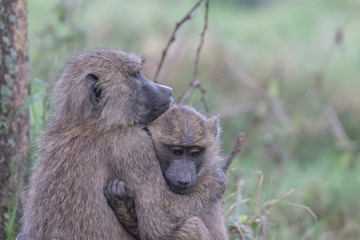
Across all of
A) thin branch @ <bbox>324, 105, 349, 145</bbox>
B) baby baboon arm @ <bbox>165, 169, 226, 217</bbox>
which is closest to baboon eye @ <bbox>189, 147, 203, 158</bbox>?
baby baboon arm @ <bbox>165, 169, 226, 217</bbox>

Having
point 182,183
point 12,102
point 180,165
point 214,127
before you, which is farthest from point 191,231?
point 12,102

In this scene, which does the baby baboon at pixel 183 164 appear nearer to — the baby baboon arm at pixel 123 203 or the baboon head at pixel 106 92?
the baby baboon arm at pixel 123 203

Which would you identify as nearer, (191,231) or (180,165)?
(191,231)

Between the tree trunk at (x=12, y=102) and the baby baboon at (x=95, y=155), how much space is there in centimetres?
66

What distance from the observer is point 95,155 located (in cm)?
377

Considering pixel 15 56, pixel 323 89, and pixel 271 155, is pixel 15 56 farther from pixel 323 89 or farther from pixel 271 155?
pixel 323 89

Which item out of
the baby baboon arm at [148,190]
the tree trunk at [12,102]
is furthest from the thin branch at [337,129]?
the baby baboon arm at [148,190]

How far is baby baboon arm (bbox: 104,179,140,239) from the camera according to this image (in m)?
3.71

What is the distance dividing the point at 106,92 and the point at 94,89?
7 cm

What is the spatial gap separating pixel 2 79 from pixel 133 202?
1455mm

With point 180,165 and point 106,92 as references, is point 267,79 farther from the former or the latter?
point 106,92

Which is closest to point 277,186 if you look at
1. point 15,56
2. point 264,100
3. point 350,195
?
point 350,195

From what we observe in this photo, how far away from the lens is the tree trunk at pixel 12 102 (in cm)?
466

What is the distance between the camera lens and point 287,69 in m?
10.5
